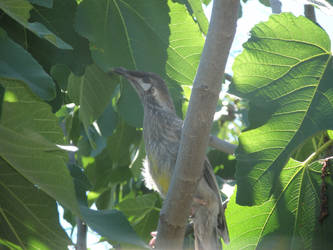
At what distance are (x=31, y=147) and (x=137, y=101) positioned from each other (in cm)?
123

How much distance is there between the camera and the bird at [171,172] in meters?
3.42

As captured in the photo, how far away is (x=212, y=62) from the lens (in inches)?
79.8

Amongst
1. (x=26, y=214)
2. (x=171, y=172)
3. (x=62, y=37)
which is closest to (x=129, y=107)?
(x=62, y=37)

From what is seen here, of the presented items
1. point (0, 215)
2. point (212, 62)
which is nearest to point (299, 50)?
point (212, 62)

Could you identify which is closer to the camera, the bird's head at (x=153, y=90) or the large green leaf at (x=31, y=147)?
the large green leaf at (x=31, y=147)

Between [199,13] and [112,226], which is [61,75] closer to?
[199,13]

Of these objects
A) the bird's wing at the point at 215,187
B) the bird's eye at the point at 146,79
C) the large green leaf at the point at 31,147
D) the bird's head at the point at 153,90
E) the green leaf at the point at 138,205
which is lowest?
the green leaf at the point at 138,205

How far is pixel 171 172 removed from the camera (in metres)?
3.40

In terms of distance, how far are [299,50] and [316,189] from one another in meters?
0.73

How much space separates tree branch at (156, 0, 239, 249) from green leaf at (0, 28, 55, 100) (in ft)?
1.79

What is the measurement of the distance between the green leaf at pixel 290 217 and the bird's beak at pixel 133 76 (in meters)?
0.85

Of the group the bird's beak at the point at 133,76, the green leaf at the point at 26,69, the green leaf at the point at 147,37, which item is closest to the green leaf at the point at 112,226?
the green leaf at the point at 26,69

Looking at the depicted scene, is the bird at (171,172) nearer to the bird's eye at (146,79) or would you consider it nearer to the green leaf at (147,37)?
the bird's eye at (146,79)

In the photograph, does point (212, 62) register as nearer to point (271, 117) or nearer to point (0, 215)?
point (271, 117)
